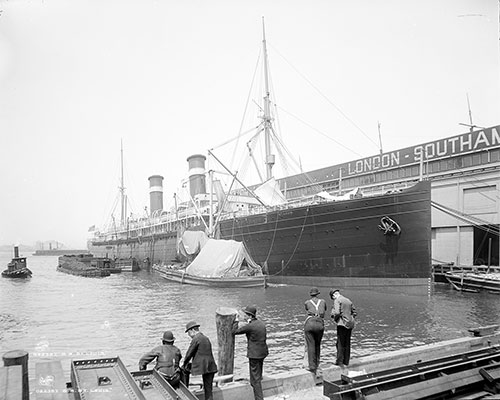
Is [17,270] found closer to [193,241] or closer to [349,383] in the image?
[193,241]

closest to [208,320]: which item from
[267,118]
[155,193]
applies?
[267,118]

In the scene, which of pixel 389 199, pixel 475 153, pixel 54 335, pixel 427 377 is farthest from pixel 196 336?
pixel 475 153

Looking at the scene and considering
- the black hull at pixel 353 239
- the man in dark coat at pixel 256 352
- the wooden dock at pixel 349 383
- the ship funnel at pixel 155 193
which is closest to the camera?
the wooden dock at pixel 349 383

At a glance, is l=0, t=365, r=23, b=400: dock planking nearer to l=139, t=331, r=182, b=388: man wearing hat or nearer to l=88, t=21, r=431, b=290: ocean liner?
l=139, t=331, r=182, b=388: man wearing hat

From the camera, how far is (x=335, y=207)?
27.0 meters

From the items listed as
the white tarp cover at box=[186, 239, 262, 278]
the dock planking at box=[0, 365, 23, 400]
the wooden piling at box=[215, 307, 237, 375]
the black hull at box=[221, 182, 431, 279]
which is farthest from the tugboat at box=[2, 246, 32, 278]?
the dock planking at box=[0, 365, 23, 400]

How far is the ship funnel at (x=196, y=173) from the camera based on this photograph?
193 ft

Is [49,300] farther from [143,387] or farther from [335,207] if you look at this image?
[143,387]

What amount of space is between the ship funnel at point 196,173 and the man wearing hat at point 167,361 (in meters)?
52.4

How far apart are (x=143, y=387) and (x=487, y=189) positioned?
32.3m

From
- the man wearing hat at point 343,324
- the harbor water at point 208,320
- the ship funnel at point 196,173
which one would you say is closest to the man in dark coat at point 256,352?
the man wearing hat at point 343,324

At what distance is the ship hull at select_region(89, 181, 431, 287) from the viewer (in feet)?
79.3

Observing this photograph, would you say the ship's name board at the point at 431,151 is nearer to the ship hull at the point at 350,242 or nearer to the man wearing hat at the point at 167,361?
the ship hull at the point at 350,242

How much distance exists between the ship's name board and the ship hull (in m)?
5.26
